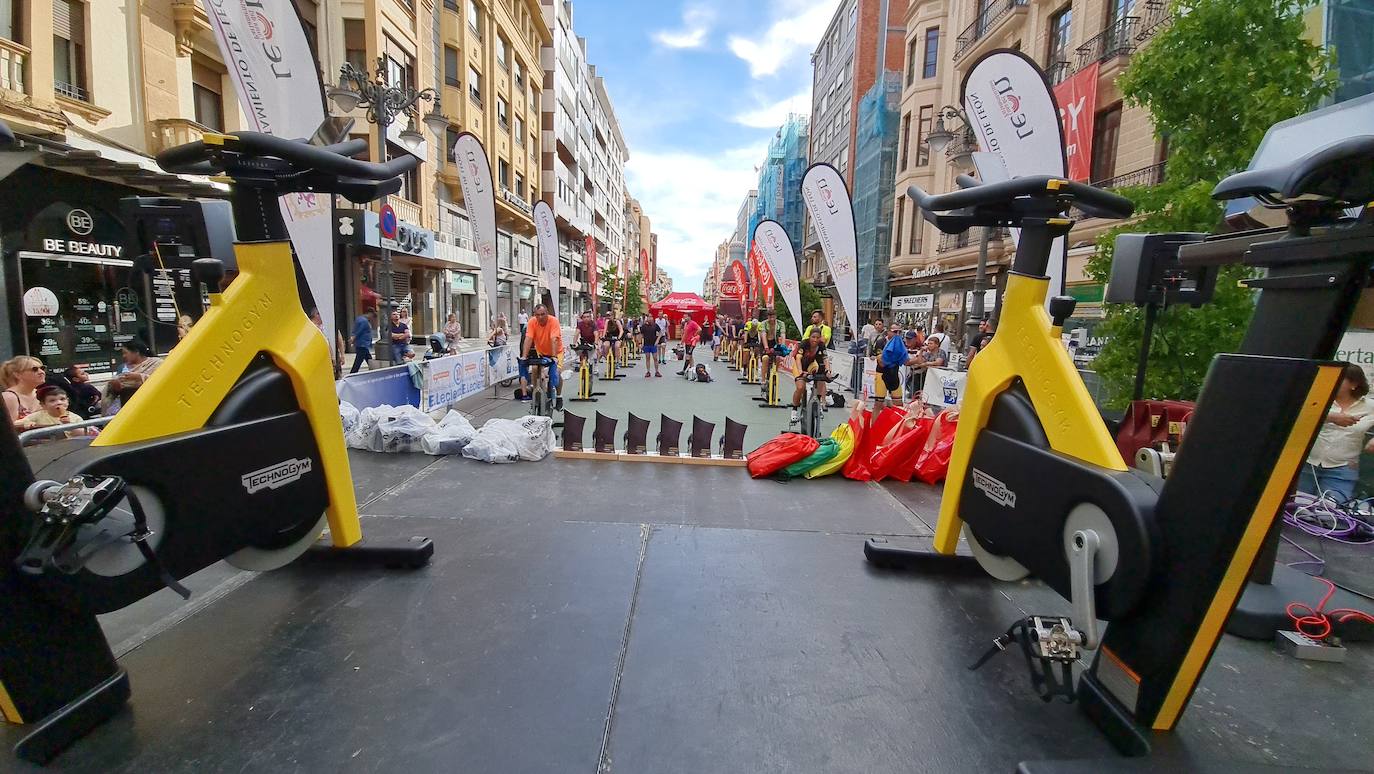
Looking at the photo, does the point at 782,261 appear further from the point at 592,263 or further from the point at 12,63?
the point at 12,63

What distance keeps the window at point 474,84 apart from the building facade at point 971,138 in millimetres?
20898

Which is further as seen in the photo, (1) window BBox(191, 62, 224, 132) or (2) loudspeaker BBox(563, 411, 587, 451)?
(1) window BBox(191, 62, 224, 132)

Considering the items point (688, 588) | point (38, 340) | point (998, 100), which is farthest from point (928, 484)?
point (38, 340)

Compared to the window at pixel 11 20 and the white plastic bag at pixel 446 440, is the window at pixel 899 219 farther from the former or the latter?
the window at pixel 11 20

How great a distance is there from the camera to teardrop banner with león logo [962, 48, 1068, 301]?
6922 millimetres

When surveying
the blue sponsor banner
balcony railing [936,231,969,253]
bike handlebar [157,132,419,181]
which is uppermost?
balcony railing [936,231,969,253]

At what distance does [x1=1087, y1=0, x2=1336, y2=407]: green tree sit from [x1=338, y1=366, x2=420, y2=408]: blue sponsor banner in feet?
28.6

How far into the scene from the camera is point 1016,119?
285 inches

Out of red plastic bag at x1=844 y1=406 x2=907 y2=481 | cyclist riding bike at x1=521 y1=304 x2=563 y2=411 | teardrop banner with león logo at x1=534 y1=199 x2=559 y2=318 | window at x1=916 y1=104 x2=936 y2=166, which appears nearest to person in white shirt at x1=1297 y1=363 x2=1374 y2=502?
red plastic bag at x1=844 y1=406 x2=907 y2=481

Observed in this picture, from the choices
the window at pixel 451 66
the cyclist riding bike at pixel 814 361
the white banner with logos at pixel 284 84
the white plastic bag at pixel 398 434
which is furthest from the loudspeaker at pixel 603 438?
the window at pixel 451 66

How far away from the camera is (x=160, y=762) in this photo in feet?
6.21

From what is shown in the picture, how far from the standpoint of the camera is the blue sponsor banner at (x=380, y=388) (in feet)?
23.6

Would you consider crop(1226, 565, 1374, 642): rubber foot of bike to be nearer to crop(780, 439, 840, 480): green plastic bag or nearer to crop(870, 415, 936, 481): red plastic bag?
crop(870, 415, 936, 481): red plastic bag

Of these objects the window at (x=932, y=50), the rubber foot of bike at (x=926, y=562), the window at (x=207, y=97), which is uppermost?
the window at (x=932, y=50)
